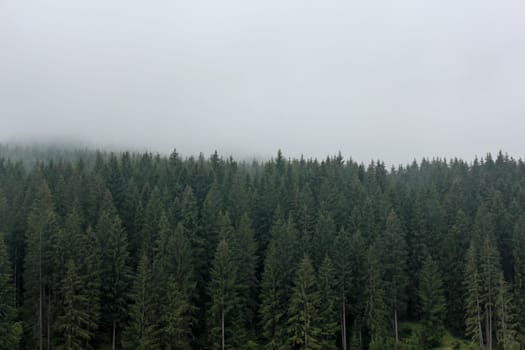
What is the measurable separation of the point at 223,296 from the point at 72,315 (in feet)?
55.9

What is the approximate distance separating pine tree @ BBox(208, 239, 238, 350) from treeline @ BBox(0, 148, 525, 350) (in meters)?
0.15

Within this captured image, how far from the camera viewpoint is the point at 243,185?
8031 centimetres

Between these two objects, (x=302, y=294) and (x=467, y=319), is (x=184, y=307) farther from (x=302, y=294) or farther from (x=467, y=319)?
(x=467, y=319)

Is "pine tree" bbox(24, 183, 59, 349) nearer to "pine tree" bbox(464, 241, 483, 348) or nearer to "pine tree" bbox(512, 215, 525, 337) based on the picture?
"pine tree" bbox(464, 241, 483, 348)

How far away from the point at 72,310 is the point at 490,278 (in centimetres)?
5260

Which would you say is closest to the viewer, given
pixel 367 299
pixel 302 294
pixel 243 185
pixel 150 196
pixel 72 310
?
pixel 72 310

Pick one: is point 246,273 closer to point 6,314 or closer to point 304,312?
point 304,312

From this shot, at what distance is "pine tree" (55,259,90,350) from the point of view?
50.8 metres

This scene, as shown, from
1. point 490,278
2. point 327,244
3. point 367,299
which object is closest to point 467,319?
point 490,278

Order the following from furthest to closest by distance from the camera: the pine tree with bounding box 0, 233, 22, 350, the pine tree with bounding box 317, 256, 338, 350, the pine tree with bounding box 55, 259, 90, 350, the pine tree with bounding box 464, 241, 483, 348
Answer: the pine tree with bounding box 464, 241, 483, 348, the pine tree with bounding box 317, 256, 338, 350, the pine tree with bounding box 55, 259, 90, 350, the pine tree with bounding box 0, 233, 22, 350

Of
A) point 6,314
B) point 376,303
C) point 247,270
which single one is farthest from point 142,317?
point 376,303

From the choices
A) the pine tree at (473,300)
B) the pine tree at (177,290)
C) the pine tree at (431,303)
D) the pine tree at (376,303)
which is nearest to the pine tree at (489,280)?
the pine tree at (473,300)

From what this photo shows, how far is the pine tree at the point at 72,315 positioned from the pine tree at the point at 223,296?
566 inches

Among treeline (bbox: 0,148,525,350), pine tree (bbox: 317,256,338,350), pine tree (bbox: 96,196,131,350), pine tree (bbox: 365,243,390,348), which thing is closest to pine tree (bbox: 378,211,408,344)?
treeline (bbox: 0,148,525,350)
